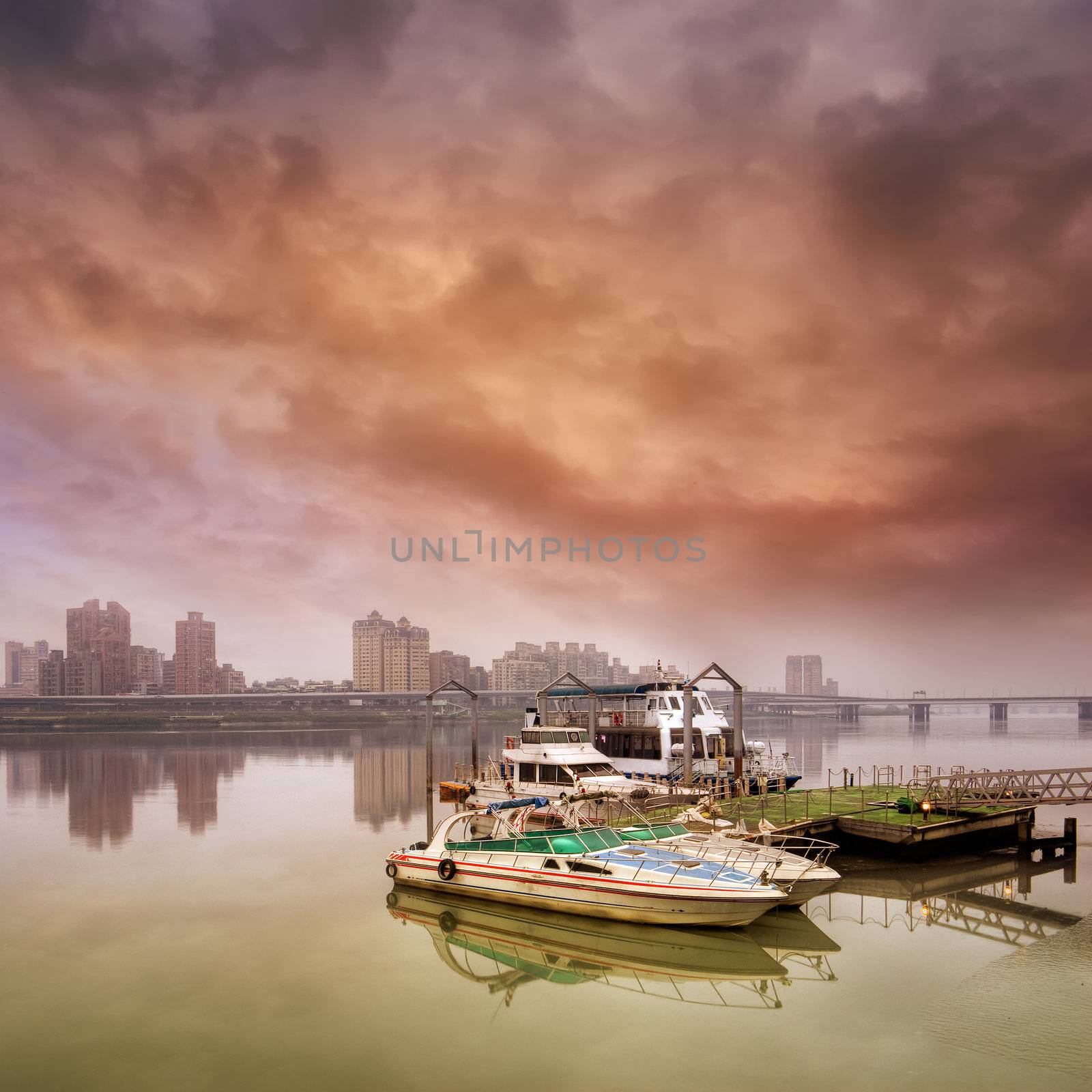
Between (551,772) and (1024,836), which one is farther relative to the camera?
(551,772)

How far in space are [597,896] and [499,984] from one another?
154 inches

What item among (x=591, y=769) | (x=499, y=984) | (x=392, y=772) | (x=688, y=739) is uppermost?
(x=688, y=739)

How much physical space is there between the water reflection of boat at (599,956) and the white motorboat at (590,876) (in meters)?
0.36

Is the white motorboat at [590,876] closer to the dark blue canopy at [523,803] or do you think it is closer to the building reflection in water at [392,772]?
the dark blue canopy at [523,803]

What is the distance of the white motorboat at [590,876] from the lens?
63.7ft

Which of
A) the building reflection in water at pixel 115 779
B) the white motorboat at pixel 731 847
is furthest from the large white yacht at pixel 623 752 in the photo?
the building reflection in water at pixel 115 779

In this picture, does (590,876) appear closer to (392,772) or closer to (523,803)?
(523,803)

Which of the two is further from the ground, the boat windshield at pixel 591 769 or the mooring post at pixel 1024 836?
the boat windshield at pixel 591 769

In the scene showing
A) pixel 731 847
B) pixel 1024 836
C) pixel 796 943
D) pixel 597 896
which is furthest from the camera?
pixel 1024 836

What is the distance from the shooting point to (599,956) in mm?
18797

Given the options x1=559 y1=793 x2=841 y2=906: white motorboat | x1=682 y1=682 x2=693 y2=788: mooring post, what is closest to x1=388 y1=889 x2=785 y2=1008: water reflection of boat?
x1=559 y1=793 x2=841 y2=906: white motorboat

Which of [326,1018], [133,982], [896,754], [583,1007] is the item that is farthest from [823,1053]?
[896,754]

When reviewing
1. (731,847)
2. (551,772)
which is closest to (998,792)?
(731,847)

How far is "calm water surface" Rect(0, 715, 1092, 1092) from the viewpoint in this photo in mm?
13461
